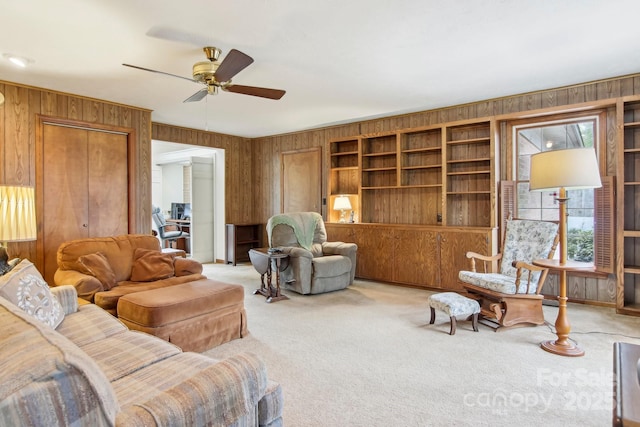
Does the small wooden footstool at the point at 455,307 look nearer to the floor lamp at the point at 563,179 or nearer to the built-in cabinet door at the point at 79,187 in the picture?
the floor lamp at the point at 563,179

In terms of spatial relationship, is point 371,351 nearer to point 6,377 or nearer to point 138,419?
point 138,419

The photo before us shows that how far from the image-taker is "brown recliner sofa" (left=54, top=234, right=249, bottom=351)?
8.88ft

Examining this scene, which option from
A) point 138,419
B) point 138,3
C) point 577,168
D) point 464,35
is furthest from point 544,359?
point 138,3

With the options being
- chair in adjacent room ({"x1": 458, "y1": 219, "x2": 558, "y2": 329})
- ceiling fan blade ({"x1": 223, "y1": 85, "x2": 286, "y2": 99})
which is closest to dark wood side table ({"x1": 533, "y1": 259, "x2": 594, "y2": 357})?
chair in adjacent room ({"x1": 458, "y1": 219, "x2": 558, "y2": 329})

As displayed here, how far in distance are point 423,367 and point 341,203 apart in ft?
11.9

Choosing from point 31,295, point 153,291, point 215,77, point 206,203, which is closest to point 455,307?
point 153,291

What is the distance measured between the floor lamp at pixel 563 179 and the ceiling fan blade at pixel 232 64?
8.19 ft

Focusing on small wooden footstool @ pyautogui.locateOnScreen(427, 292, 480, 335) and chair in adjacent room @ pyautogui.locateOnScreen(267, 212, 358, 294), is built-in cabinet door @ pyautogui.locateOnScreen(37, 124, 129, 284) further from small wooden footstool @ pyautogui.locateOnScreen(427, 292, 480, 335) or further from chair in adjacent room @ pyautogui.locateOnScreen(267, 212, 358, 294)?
small wooden footstool @ pyautogui.locateOnScreen(427, 292, 480, 335)

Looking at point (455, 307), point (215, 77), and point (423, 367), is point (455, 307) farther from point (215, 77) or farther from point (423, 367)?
point (215, 77)

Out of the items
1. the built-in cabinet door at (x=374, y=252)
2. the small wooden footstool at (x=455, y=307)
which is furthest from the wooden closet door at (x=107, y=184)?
the small wooden footstool at (x=455, y=307)

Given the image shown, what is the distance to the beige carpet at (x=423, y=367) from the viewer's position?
6.70ft

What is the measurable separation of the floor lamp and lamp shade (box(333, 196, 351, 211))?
3.19 meters

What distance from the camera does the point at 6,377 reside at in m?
0.79

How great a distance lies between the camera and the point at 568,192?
443cm
